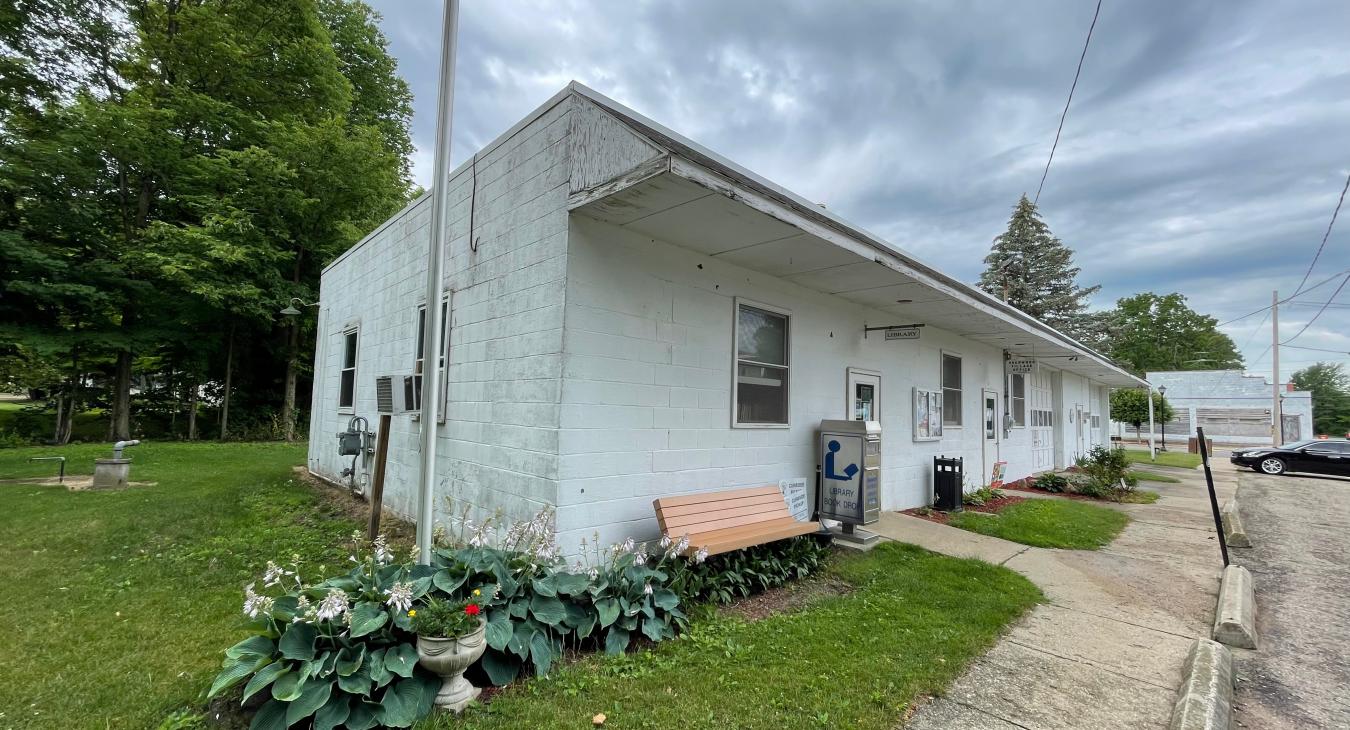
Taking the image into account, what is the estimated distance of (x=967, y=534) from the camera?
6.88 meters

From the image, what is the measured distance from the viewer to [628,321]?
450cm

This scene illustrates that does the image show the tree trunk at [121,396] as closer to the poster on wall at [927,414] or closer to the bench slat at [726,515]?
the bench slat at [726,515]

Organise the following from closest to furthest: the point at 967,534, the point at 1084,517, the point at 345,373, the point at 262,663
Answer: the point at 262,663, the point at 967,534, the point at 1084,517, the point at 345,373

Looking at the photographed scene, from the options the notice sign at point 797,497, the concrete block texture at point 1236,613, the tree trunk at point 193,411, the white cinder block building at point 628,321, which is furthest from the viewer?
the tree trunk at point 193,411

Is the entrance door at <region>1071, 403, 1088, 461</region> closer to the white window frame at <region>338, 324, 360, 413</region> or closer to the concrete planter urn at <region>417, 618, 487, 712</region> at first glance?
the concrete planter urn at <region>417, 618, 487, 712</region>

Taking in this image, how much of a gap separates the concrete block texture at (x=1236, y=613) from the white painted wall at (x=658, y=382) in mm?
3543

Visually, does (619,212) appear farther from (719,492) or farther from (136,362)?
(136,362)

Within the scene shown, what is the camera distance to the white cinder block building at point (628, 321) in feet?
13.3

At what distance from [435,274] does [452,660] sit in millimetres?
2268

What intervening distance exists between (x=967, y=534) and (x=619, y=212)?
6.10 m

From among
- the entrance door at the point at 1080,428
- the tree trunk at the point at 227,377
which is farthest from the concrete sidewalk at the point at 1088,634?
the tree trunk at the point at 227,377

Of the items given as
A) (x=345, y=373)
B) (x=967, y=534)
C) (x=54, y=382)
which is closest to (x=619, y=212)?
(x=967, y=534)

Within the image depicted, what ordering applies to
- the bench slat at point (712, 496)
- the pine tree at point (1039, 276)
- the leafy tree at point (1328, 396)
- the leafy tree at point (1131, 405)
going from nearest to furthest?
the bench slat at point (712, 496)
the pine tree at point (1039, 276)
the leafy tree at point (1131, 405)
the leafy tree at point (1328, 396)

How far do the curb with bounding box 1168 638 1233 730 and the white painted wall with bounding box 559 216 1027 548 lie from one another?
3362 millimetres
